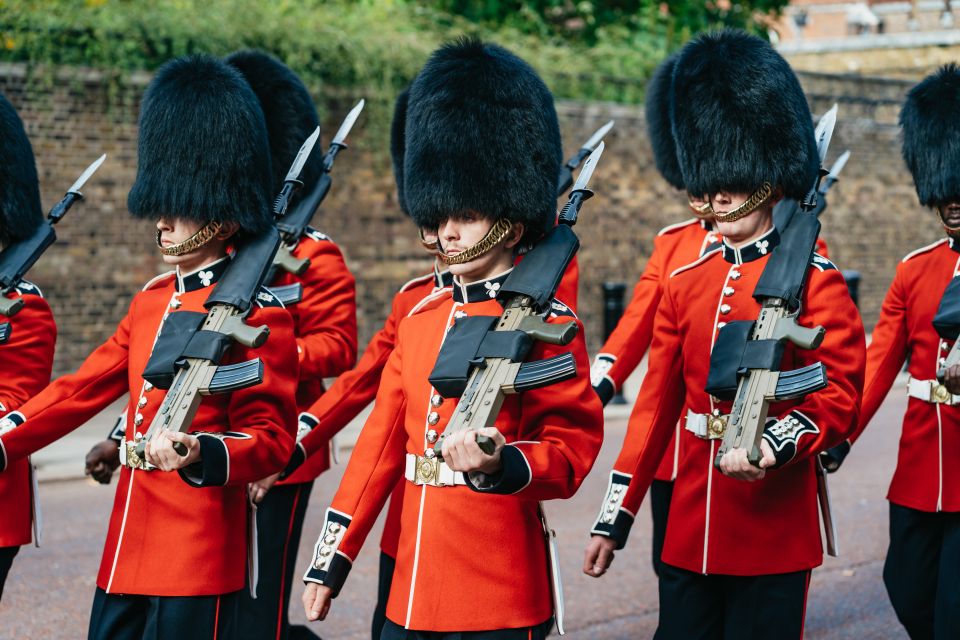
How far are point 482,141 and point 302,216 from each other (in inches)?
69.5

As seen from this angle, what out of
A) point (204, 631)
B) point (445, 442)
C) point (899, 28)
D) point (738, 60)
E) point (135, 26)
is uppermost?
point (738, 60)

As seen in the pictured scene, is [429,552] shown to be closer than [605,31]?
Yes

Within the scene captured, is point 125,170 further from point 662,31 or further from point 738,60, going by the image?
point 662,31

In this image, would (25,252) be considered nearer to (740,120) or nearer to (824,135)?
(740,120)


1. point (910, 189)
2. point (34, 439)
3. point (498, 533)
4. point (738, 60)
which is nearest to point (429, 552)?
point (498, 533)

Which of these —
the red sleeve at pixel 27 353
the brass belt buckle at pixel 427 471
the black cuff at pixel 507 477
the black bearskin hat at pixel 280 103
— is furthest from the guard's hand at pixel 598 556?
the black bearskin hat at pixel 280 103

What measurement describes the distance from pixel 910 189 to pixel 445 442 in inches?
701

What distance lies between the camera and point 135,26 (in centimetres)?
1177

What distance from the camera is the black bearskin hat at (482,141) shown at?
3578mm

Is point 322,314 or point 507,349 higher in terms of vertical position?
point 507,349

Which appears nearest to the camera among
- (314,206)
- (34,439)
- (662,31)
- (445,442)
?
(445,442)

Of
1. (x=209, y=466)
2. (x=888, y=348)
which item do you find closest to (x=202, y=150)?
(x=209, y=466)

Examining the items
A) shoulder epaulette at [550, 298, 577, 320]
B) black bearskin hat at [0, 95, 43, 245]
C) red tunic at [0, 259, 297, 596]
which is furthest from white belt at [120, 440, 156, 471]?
black bearskin hat at [0, 95, 43, 245]

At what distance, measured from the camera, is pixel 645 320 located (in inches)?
214
